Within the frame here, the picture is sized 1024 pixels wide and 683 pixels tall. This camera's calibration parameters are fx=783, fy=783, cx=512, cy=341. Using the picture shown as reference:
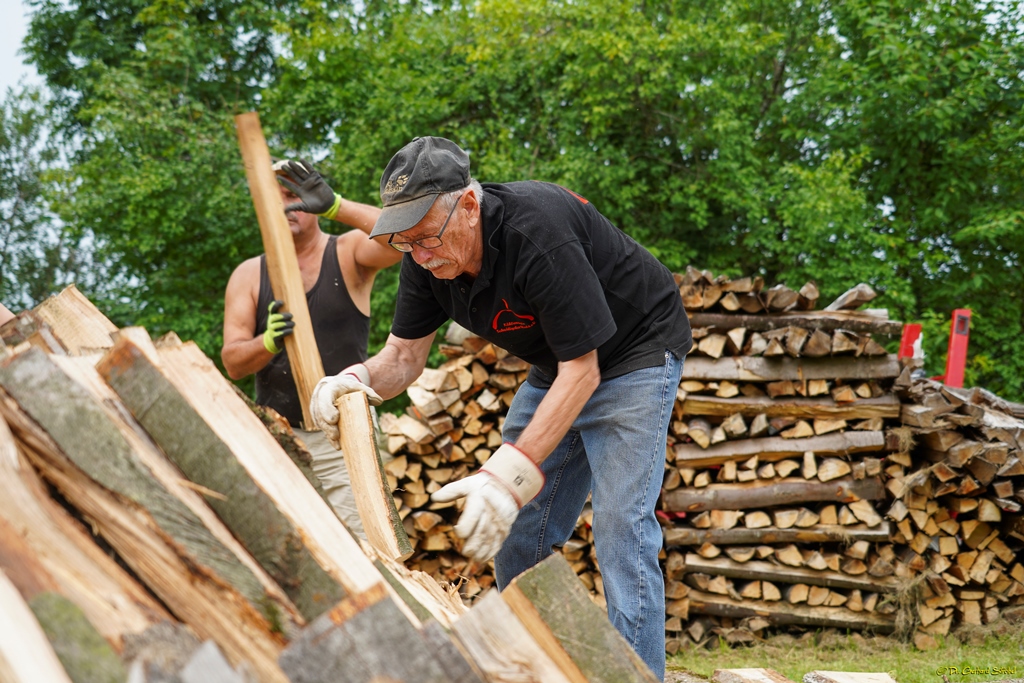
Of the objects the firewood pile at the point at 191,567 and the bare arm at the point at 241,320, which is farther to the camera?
the bare arm at the point at 241,320

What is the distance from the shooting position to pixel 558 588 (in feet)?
4.92

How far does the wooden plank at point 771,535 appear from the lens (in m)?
4.30

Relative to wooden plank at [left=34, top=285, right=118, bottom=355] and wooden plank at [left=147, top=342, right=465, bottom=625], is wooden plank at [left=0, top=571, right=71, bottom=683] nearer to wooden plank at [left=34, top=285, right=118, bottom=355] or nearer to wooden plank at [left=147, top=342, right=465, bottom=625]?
wooden plank at [left=147, top=342, right=465, bottom=625]

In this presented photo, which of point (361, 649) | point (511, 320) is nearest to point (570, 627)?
point (361, 649)

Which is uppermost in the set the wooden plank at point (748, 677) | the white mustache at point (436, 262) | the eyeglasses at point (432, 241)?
the eyeglasses at point (432, 241)

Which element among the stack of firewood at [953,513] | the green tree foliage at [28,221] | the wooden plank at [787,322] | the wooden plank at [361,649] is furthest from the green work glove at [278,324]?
the green tree foliage at [28,221]

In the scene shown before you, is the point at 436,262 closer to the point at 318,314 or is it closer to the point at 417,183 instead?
the point at 417,183

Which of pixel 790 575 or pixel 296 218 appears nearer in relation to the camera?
pixel 296 218

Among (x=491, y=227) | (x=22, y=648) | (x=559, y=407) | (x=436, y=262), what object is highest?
(x=491, y=227)

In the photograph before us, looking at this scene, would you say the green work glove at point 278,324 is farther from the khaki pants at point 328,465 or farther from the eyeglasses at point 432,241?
the eyeglasses at point 432,241

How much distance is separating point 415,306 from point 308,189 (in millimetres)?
1134

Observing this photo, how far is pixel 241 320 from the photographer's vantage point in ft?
12.3

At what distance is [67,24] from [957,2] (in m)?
12.3

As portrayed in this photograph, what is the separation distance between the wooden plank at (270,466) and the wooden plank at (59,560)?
0.87 ft
